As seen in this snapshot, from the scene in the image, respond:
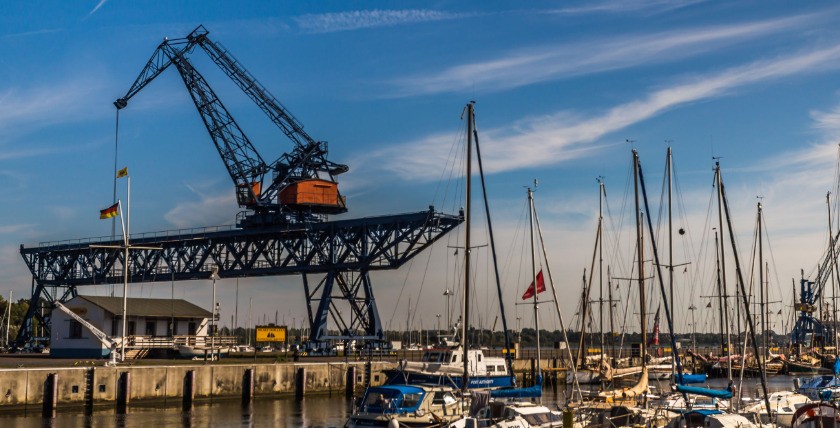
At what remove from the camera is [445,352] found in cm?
Answer: 5531

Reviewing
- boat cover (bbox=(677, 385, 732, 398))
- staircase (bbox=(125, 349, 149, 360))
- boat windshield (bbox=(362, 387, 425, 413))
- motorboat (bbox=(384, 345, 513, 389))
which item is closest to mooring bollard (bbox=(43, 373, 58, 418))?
motorboat (bbox=(384, 345, 513, 389))

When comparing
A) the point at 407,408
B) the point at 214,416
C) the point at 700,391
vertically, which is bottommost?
the point at 214,416

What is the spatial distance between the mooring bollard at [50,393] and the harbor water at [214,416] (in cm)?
51

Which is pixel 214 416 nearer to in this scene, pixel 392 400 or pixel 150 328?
pixel 392 400

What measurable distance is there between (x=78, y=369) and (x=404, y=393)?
24900mm

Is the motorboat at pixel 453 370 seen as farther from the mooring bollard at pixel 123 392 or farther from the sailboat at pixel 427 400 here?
the mooring bollard at pixel 123 392

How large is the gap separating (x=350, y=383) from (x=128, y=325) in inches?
840

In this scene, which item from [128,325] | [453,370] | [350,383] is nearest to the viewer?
[453,370]

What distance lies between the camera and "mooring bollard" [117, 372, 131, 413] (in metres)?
55.1

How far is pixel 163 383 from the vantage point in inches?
2295

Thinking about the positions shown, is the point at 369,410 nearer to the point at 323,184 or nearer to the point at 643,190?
the point at 643,190

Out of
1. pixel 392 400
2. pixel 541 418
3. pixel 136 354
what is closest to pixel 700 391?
pixel 541 418

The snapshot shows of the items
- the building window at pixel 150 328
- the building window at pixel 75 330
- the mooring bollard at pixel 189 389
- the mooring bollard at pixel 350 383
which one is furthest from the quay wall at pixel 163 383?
the building window at pixel 150 328

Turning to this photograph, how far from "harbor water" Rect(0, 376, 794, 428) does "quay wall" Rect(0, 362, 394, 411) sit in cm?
82
